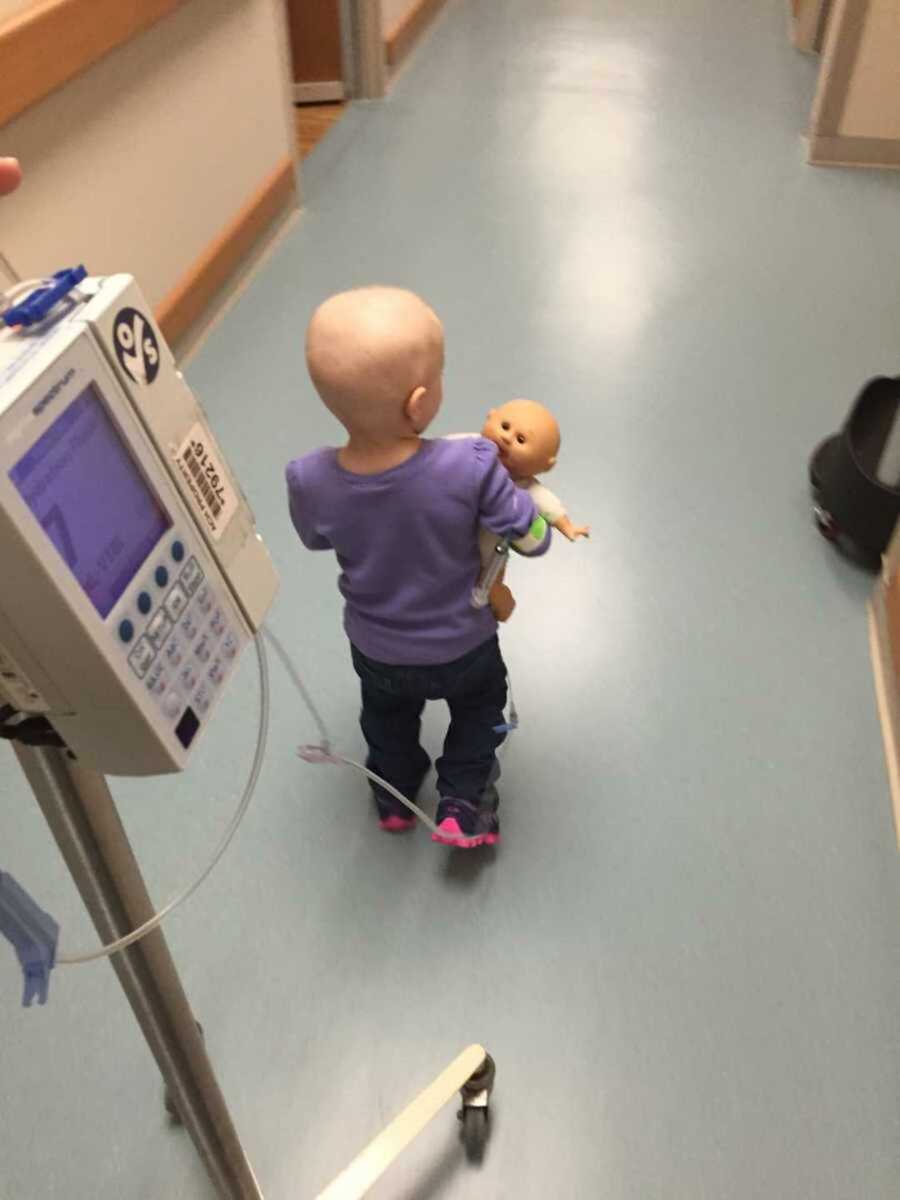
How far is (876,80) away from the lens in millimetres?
2803

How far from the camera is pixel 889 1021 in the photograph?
1089mm

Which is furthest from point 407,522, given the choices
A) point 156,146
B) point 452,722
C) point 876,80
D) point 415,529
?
point 876,80

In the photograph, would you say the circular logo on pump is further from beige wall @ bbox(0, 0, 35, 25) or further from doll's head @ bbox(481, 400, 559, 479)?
beige wall @ bbox(0, 0, 35, 25)

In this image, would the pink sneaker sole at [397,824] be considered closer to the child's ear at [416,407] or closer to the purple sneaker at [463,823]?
the purple sneaker at [463,823]

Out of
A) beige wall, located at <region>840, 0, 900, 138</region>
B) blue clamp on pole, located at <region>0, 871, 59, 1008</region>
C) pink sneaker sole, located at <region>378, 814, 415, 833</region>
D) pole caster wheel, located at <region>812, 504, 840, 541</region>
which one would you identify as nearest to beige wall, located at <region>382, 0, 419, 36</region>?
beige wall, located at <region>840, 0, 900, 138</region>

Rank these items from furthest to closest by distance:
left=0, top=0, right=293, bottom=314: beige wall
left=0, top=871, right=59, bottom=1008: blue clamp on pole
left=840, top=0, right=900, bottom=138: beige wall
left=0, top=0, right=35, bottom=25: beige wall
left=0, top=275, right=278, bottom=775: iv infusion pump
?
left=840, top=0, right=900, bottom=138: beige wall < left=0, top=0, right=293, bottom=314: beige wall < left=0, top=0, right=35, bottom=25: beige wall < left=0, top=871, right=59, bottom=1008: blue clamp on pole < left=0, top=275, right=278, bottom=775: iv infusion pump

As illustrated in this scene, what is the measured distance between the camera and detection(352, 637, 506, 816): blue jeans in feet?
3.59

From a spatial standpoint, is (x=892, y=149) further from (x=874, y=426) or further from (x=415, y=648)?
(x=415, y=648)

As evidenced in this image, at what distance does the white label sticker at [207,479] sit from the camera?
0.47 m

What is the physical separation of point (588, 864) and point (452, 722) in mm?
254

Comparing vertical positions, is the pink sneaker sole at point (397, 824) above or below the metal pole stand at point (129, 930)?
below

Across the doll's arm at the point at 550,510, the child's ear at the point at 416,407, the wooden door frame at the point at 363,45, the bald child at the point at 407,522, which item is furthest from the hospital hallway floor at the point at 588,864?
the wooden door frame at the point at 363,45

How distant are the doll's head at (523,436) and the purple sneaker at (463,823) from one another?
451mm

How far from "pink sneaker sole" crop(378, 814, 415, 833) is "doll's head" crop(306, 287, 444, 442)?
602mm
